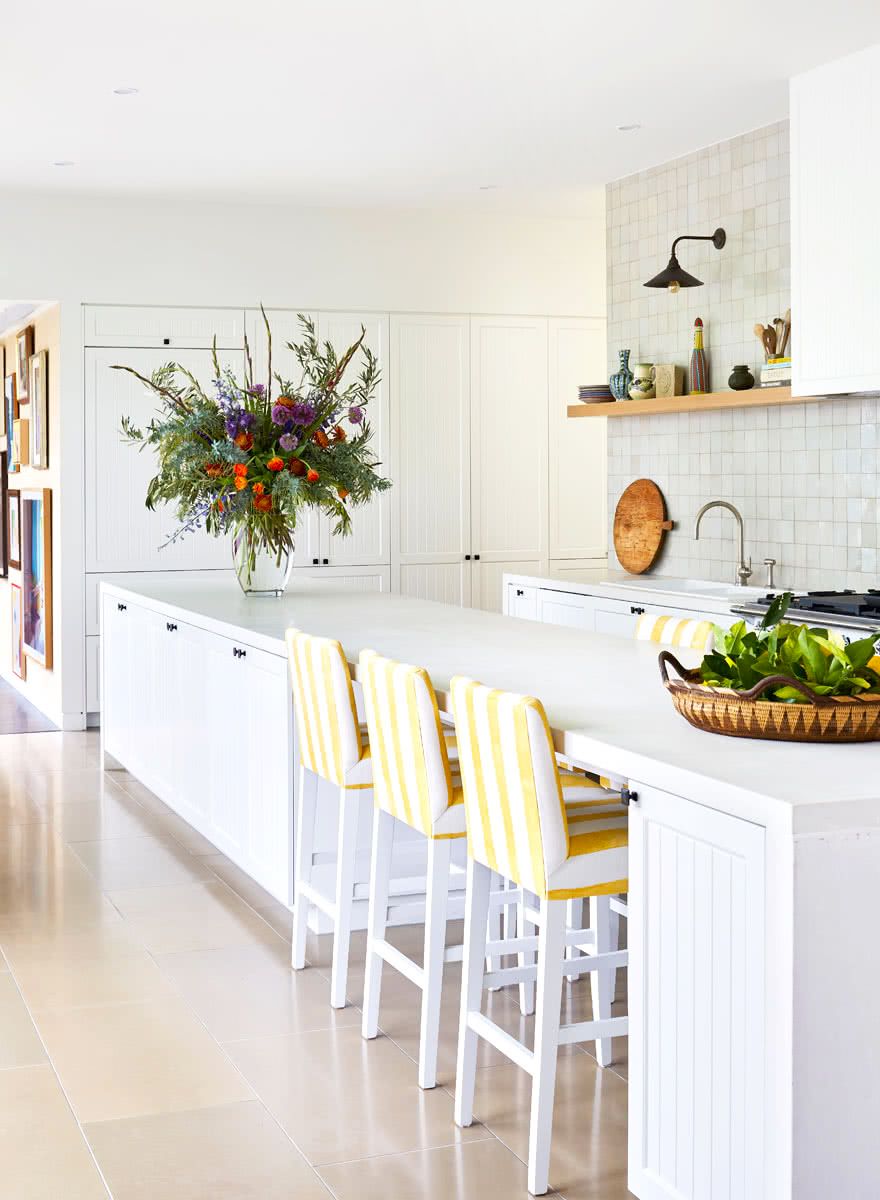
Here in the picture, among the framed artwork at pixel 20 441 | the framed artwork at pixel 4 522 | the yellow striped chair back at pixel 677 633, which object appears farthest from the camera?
the framed artwork at pixel 4 522

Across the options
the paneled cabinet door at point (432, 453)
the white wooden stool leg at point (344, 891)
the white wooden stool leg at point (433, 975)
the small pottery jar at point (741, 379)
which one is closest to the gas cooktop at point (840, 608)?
the small pottery jar at point (741, 379)

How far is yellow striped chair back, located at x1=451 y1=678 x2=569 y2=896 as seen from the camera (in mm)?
2594

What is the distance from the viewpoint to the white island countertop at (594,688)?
81.8 inches

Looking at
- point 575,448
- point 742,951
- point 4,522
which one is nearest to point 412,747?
point 742,951

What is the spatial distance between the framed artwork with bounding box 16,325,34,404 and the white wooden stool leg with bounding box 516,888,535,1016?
576 cm

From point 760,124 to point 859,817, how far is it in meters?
4.68

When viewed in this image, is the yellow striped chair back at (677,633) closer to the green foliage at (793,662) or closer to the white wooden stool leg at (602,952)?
the white wooden stool leg at (602,952)

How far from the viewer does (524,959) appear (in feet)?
12.6

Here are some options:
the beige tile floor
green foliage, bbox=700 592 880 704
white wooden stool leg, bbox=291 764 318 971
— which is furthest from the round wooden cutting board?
green foliage, bbox=700 592 880 704

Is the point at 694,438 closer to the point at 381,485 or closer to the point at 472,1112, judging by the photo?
the point at 381,485

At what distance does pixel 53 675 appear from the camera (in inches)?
319

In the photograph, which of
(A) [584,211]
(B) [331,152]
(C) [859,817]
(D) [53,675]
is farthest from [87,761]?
(C) [859,817]

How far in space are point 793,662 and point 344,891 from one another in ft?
4.89

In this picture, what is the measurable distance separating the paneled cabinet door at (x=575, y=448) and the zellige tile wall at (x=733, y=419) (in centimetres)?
116
